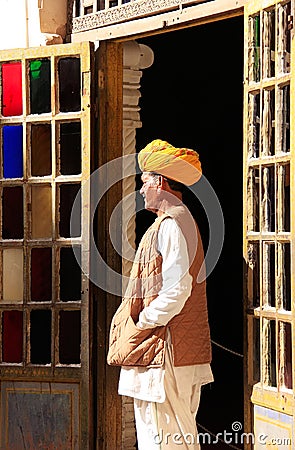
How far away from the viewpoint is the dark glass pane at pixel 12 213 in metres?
6.23

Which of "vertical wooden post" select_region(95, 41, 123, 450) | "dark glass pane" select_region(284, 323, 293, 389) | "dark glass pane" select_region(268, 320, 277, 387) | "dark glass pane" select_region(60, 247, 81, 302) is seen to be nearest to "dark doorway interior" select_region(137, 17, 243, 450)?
"vertical wooden post" select_region(95, 41, 123, 450)

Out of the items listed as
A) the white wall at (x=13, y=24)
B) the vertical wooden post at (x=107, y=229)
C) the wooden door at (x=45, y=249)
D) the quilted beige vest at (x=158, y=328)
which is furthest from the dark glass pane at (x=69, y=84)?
the quilted beige vest at (x=158, y=328)

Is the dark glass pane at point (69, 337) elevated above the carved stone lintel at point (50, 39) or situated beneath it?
situated beneath

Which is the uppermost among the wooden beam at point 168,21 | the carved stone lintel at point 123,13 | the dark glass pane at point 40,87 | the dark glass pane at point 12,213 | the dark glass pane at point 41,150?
the carved stone lintel at point 123,13

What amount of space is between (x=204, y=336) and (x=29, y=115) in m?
1.74

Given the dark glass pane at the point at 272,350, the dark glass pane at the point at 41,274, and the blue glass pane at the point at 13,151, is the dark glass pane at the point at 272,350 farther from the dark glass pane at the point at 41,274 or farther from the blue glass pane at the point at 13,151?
the blue glass pane at the point at 13,151

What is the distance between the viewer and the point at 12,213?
246 inches

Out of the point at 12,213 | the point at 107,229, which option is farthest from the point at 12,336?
the point at 107,229

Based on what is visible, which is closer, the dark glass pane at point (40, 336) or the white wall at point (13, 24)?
the dark glass pane at point (40, 336)

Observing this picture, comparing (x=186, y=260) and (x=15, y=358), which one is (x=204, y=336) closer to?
(x=186, y=260)

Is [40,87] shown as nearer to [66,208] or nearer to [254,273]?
[66,208]

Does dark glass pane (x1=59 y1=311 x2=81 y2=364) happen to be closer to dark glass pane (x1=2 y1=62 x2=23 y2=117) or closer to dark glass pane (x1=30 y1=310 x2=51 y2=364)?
dark glass pane (x1=30 y1=310 x2=51 y2=364)

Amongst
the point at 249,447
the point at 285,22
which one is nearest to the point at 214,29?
the point at 285,22

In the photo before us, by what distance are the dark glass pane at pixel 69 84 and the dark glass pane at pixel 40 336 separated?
1175mm
